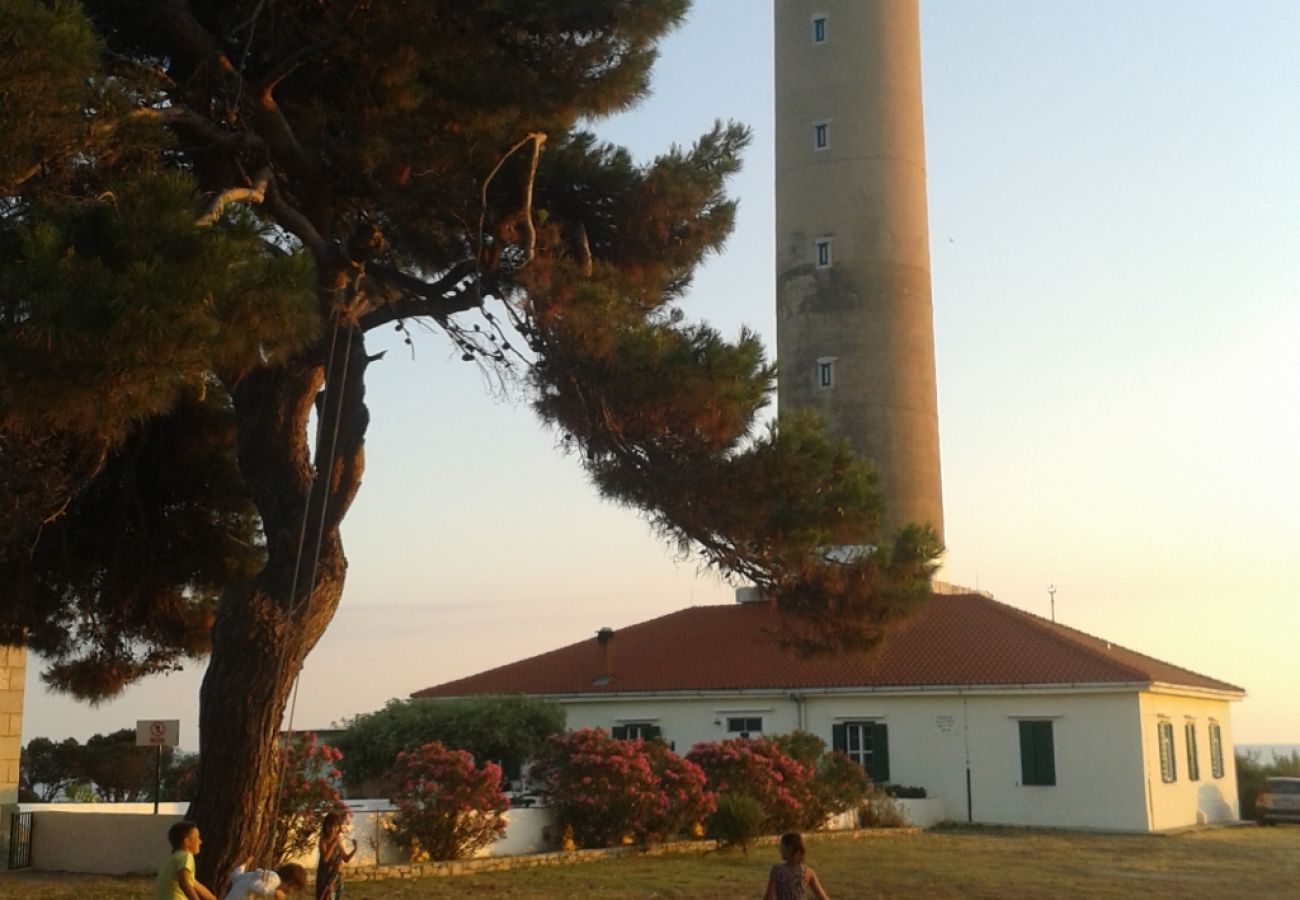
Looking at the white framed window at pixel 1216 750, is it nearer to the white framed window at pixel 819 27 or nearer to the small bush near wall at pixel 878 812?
the small bush near wall at pixel 878 812

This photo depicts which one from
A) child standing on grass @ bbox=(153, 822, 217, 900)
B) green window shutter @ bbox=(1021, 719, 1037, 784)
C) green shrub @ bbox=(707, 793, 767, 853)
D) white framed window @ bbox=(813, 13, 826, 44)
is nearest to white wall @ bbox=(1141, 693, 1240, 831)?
green window shutter @ bbox=(1021, 719, 1037, 784)

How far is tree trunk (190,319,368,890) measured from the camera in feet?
37.7

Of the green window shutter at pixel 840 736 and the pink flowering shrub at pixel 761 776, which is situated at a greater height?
the green window shutter at pixel 840 736

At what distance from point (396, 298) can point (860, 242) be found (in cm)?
2356

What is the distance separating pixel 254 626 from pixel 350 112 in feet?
15.2

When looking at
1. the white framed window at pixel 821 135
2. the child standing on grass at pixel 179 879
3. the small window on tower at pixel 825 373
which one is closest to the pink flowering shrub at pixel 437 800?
the child standing on grass at pixel 179 879

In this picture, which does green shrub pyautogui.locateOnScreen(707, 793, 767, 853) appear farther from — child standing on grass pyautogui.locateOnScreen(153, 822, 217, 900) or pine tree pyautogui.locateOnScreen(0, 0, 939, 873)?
child standing on grass pyautogui.locateOnScreen(153, 822, 217, 900)

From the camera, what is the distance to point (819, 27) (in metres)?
37.2

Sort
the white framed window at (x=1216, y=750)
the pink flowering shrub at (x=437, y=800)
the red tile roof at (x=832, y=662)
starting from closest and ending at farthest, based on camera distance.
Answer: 1. the pink flowering shrub at (x=437, y=800)
2. the red tile roof at (x=832, y=662)
3. the white framed window at (x=1216, y=750)

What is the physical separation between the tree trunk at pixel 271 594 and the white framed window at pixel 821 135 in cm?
2536

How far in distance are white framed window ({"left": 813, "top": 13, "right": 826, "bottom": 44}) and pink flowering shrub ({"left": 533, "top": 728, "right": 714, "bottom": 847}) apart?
22173 millimetres

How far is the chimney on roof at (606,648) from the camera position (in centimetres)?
3309

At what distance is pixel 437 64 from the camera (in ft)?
42.2

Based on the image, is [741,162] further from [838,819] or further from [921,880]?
[838,819]
